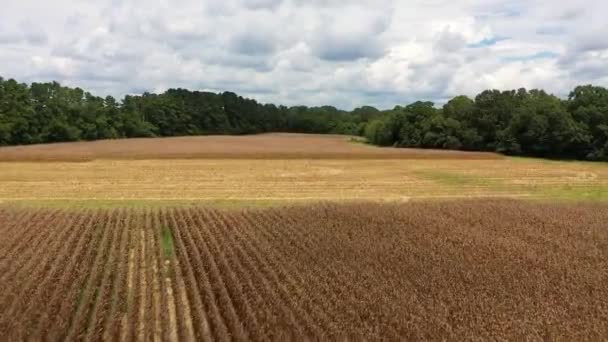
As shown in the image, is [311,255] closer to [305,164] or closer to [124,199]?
[124,199]

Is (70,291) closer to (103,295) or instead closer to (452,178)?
(103,295)

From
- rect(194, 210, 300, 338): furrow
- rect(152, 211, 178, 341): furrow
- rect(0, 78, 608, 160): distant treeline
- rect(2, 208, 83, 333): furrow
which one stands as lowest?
rect(152, 211, 178, 341): furrow

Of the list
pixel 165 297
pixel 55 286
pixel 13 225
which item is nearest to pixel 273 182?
pixel 13 225

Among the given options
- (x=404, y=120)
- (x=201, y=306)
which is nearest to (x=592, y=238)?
(x=201, y=306)

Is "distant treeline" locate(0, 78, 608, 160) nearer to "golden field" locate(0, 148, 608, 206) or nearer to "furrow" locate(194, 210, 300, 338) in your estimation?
"golden field" locate(0, 148, 608, 206)

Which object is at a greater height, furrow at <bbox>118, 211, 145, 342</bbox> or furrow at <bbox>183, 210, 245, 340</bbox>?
furrow at <bbox>183, 210, 245, 340</bbox>

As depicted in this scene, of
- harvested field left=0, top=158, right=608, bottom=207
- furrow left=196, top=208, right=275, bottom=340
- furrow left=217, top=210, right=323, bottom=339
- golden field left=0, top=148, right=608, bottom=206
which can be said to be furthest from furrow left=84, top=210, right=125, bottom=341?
golden field left=0, top=148, right=608, bottom=206

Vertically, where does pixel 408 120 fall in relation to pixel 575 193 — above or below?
above

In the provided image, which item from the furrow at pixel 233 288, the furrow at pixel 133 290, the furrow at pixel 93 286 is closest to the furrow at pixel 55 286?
the furrow at pixel 93 286
